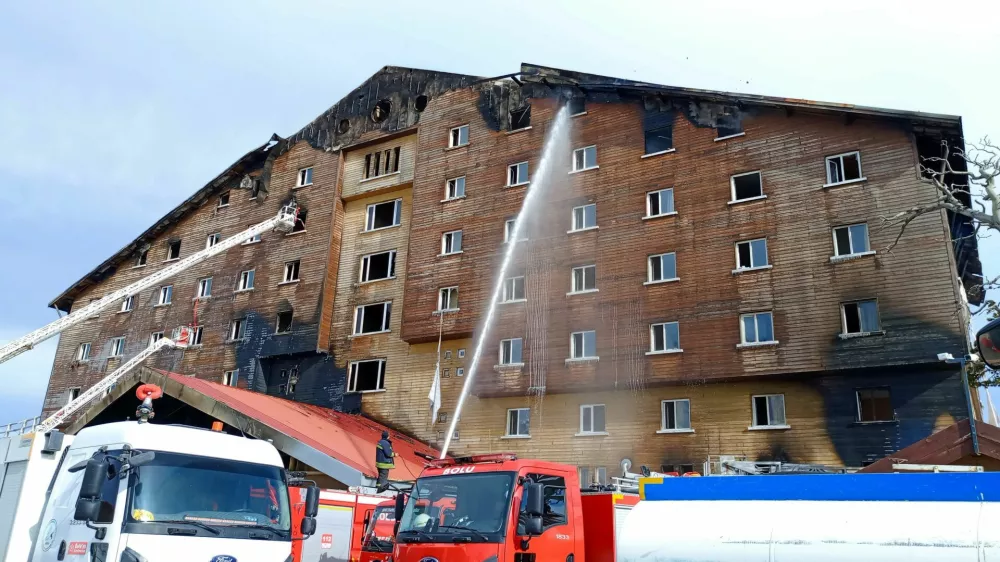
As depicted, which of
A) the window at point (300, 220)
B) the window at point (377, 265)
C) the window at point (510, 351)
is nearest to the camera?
the window at point (510, 351)

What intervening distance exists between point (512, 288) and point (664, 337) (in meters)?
7.43

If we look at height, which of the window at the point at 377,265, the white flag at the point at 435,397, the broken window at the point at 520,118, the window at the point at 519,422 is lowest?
the window at the point at 519,422

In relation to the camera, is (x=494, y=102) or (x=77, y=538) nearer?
(x=77, y=538)

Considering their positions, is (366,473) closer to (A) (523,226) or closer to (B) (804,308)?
(A) (523,226)

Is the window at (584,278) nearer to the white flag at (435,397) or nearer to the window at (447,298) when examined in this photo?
the window at (447,298)

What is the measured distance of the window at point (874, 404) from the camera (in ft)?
81.8

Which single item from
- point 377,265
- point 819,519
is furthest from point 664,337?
point 819,519

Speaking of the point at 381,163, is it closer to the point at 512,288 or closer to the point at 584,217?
the point at 512,288

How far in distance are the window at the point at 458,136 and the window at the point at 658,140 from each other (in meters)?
9.89

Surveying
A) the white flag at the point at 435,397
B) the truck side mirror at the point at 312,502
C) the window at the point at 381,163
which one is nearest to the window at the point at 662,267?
the white flag at the point at 435,397

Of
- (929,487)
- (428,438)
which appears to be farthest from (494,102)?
(929,487)

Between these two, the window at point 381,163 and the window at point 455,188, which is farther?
the window at point 381,163

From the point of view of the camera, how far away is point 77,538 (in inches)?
398

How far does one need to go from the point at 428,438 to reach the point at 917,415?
19865mm
